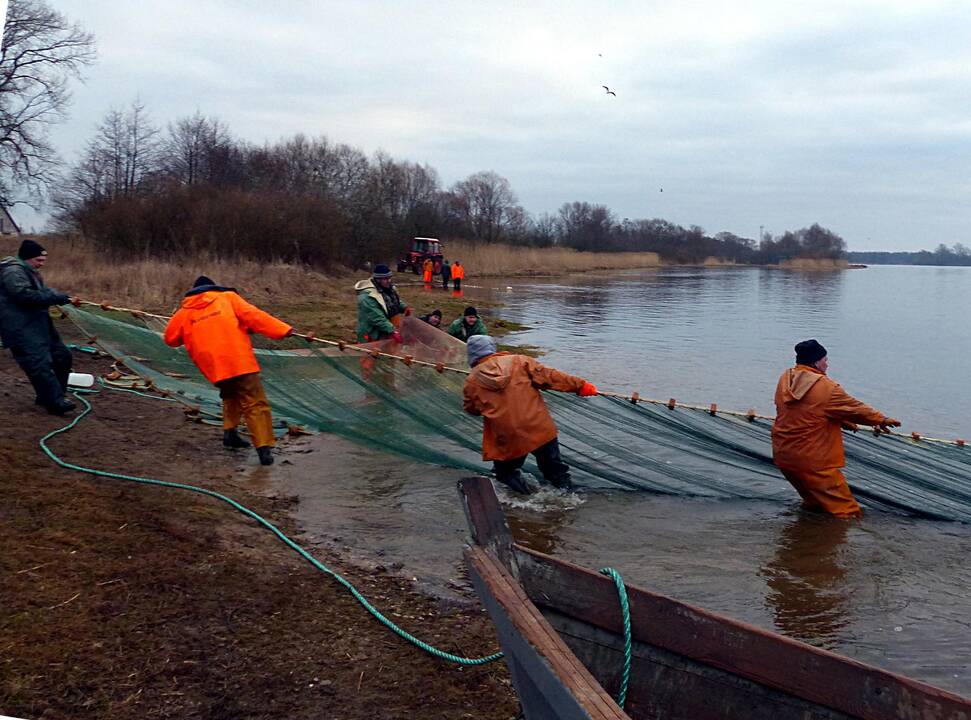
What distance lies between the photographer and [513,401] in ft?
21.1

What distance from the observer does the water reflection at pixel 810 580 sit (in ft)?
16.4

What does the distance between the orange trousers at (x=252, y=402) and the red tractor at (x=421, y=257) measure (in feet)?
113

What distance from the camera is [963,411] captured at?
13.8 metres

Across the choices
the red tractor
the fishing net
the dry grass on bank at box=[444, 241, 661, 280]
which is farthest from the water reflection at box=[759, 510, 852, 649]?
the dry grass on bank at box=[444, 241, 661, 280]

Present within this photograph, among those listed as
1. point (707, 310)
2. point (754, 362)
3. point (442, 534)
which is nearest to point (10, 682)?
point (442, 534)

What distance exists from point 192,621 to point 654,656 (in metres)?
2.04

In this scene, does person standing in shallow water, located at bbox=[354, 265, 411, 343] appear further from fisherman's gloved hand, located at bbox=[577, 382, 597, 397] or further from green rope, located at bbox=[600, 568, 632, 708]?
green rope, located at bbox=[600, 568, 632, 708]

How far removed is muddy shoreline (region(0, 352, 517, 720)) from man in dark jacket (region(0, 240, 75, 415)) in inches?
68.0

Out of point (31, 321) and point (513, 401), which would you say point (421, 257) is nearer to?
point (31, 321)

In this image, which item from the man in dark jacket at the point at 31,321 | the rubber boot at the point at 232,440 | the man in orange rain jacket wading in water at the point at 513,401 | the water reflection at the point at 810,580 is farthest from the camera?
the rubber boot at the point at 232,440

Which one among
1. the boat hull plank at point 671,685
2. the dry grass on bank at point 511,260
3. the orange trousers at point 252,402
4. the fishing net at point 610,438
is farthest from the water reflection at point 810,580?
the dry grass on bank at point 511,260

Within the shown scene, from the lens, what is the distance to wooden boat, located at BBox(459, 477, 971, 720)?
2736 millimetres

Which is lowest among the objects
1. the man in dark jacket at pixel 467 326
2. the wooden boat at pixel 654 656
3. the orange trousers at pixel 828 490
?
the orange trousers at pixel 828 490

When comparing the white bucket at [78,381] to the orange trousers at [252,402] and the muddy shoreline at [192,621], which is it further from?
the muddy shoreline at [192,621]
